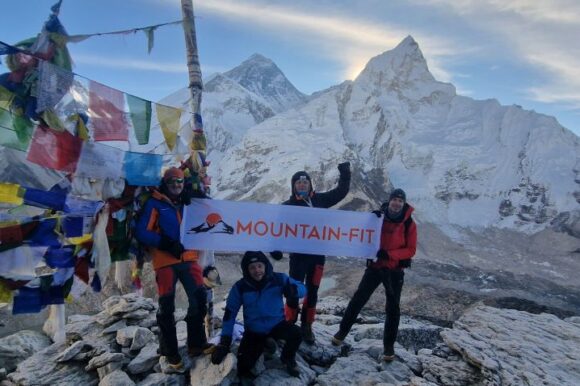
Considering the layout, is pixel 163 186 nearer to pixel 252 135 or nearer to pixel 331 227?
pixel 331 227

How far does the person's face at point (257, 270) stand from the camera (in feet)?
17.4

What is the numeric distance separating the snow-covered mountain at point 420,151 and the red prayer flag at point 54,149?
61.1m

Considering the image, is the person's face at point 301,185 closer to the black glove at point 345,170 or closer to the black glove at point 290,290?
the black glove at point 345,170

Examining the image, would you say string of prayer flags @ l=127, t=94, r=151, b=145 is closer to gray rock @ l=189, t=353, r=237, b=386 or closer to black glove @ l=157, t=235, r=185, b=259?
black glove @ l=157, t=235, r=185, b=259

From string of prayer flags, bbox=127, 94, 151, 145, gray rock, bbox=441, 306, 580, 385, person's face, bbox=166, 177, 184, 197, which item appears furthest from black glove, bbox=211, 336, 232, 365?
gray rock, bbox=441, 306, 580, 385

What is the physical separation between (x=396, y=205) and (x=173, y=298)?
3.38m

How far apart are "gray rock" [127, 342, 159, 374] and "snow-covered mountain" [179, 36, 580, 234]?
2384 inches

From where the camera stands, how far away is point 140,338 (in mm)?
6195

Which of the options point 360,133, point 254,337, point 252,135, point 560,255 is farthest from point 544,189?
point 254,337

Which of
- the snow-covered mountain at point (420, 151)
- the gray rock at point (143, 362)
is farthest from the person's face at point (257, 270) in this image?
the snow-covered mountain at point (420, 151)

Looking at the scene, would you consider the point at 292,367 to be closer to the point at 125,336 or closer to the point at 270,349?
the point at 270,349

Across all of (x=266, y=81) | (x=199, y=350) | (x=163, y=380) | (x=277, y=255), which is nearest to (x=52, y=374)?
(x=163, y=380)

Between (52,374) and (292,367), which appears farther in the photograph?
(52,374)

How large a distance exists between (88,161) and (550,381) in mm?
7088
